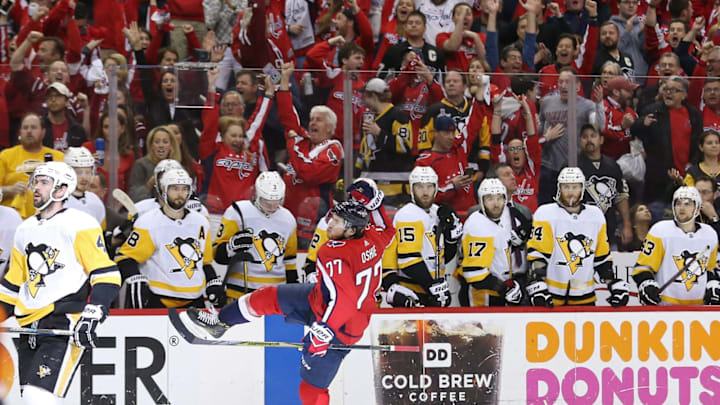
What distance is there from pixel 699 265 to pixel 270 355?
287cm

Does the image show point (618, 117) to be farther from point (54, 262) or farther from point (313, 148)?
point (54, 262)

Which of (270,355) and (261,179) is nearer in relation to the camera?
(270,355)

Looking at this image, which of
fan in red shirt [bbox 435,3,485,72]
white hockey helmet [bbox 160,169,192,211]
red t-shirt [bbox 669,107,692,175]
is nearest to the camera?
white hockey helmet [bbox 160,169,192,211]

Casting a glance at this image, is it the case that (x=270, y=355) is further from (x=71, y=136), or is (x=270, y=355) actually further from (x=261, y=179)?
(x=71, y=136)

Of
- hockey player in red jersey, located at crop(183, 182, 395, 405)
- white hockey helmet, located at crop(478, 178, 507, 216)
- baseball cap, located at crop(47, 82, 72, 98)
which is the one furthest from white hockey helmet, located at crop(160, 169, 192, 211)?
white hockey helmet, located at crop(478, 178, 507, 216)

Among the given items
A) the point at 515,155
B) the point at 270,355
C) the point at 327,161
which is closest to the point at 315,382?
the point at 270,355

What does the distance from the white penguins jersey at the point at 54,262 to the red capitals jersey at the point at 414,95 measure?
271cm

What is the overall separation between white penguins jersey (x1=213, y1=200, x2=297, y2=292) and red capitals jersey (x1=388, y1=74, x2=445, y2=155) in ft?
3.37

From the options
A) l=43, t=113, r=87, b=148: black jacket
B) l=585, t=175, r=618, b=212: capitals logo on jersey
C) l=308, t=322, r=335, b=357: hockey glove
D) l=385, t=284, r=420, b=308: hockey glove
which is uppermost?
l=43, t=113, r=87, b=148: black jacket

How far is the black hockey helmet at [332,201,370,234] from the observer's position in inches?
257

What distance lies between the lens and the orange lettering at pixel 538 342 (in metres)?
7.29

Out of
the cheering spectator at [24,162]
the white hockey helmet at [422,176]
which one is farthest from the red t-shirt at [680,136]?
the cheering spectator at [24,162]

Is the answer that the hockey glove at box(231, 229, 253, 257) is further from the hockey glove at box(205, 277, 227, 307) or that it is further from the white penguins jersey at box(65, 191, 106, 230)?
the white penguins jersey at box(65, 191, 106, 230)

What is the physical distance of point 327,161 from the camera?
25.9 ft
